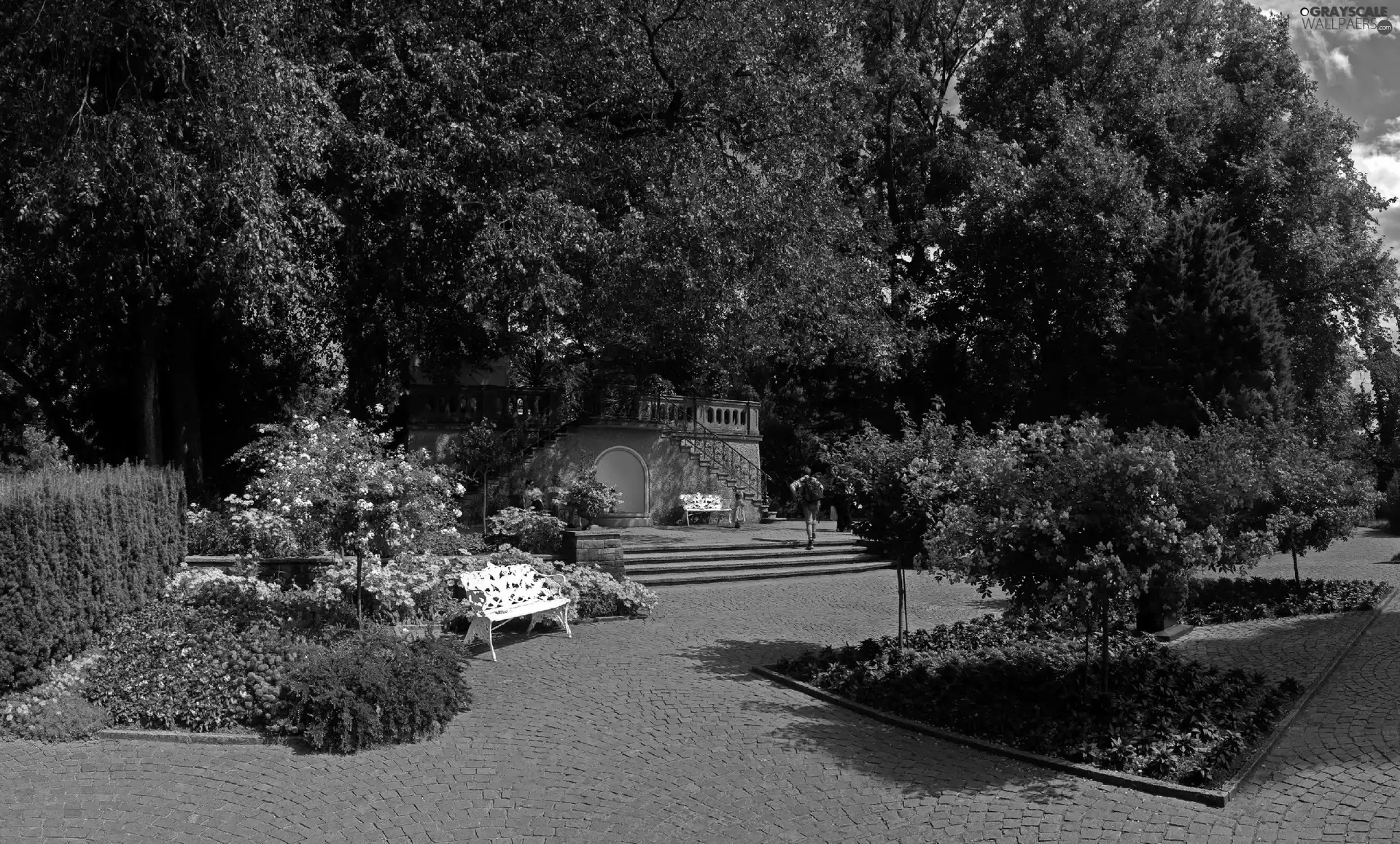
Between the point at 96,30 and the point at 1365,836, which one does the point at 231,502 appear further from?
the point at 1365,836

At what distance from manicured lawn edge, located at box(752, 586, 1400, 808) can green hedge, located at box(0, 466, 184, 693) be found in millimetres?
6112

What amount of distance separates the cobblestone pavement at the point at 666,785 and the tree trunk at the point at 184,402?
976cm

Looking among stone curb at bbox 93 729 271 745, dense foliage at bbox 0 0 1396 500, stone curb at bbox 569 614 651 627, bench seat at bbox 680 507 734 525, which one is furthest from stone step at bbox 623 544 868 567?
stone curb at bbox 93 729 271 745

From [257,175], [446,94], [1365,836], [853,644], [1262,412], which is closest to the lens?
[1365,836]

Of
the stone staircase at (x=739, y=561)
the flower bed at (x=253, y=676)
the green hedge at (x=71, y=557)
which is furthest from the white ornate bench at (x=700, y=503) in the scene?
the green hedge at (x=71, y=557)

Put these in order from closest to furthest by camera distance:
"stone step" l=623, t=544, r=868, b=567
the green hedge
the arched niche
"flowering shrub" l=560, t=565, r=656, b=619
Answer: the green hedge
"flowering shrub" l=560, t=565, r=656, b=619
"stone step" l=623, t=544, r=868, b=567
the arched niche

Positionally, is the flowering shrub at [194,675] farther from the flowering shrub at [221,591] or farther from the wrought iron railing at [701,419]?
the wrought iron railing at [701,419]

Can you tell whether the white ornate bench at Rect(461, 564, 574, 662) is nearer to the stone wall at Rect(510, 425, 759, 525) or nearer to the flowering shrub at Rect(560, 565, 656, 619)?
the flowering shrub at Rect(560, 565, 656, 619)

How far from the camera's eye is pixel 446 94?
15.8 m

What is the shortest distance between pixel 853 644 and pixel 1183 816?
17.5 ft

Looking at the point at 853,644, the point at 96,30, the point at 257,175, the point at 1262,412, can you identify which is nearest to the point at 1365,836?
the point at 853,644

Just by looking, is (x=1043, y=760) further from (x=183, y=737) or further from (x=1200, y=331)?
(x=1200, y=331)

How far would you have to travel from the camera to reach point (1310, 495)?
14133 millimetres

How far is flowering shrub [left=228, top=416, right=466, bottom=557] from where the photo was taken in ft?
32.0
